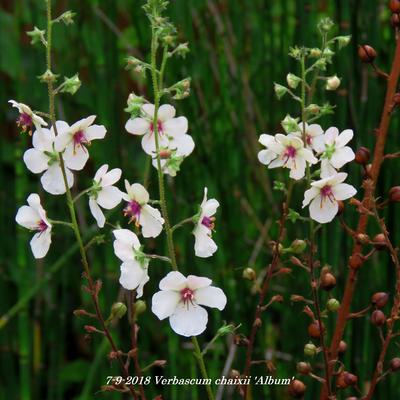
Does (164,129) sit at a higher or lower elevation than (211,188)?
higher

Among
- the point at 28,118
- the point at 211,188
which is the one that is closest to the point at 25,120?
the point at 28,118

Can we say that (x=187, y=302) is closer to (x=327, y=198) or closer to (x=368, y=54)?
(x=327, y=198)

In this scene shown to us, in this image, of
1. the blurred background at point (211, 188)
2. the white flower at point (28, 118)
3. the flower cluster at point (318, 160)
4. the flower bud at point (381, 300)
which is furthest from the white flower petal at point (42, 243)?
the blurred background at point (211, 188)

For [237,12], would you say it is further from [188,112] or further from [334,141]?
[334,141]

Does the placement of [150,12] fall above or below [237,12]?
above

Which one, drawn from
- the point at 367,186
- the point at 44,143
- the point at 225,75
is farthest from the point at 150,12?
the point at 225,75

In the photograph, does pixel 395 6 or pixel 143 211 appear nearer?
pixel 143 211

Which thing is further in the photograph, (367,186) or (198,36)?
(198,36)
